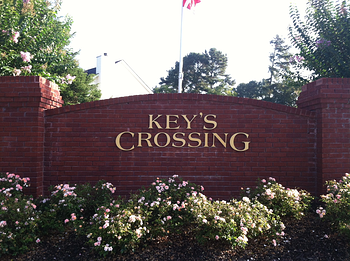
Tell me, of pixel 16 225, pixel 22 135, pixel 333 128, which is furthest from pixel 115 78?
pixel 16 225

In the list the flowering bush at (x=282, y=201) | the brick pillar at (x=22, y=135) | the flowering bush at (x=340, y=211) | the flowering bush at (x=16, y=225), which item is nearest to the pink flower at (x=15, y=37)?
the brick pillar at (x=22, y=135)

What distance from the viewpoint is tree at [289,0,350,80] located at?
676 centimetres

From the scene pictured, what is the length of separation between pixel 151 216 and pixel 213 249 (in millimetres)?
1028

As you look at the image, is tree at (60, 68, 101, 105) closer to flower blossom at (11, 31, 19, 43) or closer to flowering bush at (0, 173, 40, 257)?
flower blossom at (11, 31, 19, 43)

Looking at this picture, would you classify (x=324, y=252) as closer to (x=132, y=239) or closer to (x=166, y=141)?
(x=132, y=239)

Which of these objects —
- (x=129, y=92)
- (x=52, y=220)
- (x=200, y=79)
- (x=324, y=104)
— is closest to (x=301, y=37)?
(x=324, y=104)

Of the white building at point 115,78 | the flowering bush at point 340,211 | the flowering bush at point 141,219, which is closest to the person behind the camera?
the flowering bush at point 141,219

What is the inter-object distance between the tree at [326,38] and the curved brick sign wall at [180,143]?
69.5 inches

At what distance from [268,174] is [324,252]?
205cm

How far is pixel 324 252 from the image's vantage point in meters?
4.19

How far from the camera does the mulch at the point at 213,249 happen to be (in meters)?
4.04

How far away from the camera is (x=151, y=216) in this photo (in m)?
4.56

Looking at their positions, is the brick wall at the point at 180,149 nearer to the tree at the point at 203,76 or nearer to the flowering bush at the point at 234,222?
the flowering bush at the point at 234,222

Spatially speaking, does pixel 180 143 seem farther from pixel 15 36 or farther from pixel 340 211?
pixel 15 36
